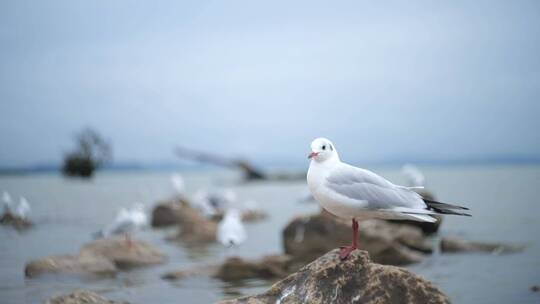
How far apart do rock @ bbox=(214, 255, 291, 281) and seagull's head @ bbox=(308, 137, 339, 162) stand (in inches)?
270

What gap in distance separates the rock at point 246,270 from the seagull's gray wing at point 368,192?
6849 mm

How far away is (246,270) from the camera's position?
1345cm

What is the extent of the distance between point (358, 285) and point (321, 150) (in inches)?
55.6

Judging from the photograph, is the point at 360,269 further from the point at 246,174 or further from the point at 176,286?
the point at 246,174

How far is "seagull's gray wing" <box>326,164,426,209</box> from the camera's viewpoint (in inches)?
269

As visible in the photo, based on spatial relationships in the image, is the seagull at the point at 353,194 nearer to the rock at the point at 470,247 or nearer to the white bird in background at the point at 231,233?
the white bird in background at the point at 231,233

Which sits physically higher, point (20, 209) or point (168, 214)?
point (20, 209)

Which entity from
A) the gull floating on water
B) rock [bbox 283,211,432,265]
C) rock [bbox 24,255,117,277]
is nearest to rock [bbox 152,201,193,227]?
the gull floating on water

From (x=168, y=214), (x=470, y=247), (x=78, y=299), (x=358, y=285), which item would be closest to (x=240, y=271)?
(x=78, y=299)

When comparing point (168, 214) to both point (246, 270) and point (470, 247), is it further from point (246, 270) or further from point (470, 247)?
point (246, 270)

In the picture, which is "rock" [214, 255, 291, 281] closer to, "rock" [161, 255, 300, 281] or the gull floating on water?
"rock" [161, 255, 300, 281]

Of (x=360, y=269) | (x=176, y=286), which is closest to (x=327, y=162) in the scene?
(x=360, y=269)

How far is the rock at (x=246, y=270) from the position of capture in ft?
43.9

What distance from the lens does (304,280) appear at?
276 inches
